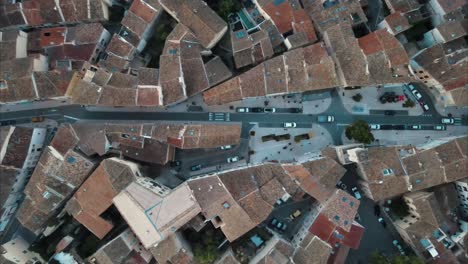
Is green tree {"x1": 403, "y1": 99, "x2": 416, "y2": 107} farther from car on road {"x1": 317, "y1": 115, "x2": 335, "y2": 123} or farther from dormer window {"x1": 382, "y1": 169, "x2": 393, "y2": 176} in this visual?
dormer window {"x1": 382, "y1": 169, "x2": 393, "y2": 176}

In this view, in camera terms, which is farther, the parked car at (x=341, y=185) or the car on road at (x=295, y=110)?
the car on road at (x=295, y=110)

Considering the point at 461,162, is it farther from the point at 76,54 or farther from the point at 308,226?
the point at 76,54

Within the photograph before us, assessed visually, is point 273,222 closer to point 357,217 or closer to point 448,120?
point 357,217

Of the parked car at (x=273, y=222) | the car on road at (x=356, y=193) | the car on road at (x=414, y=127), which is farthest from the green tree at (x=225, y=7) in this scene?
the car on road at (x=414, y=127)

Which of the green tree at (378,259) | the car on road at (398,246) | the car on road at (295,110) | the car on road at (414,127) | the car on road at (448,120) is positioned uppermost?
the car on road at (295,110)

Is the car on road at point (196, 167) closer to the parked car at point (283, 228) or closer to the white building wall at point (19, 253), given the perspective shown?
the parked car at point (283, 228)
